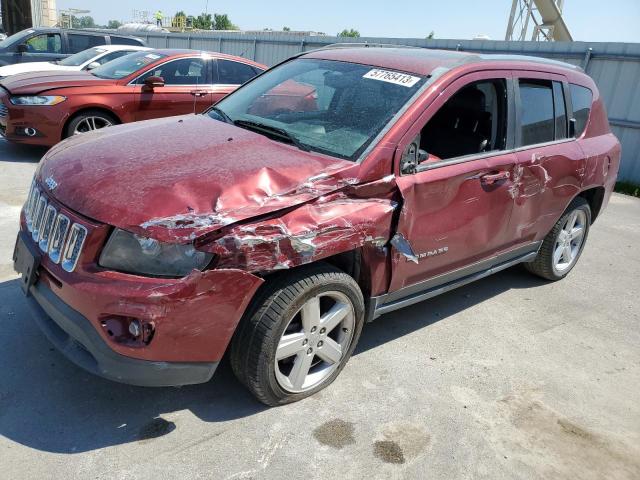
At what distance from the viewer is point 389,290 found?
321 cm

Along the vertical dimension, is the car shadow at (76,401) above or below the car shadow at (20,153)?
above

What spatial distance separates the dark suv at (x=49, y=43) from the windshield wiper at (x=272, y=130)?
32.8 ft

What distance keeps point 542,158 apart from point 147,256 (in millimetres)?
2959

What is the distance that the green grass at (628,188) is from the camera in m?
9.31

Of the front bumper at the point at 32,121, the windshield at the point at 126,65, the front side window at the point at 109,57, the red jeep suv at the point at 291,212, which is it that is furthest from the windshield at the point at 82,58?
the red jeep suv at the point at 291,212

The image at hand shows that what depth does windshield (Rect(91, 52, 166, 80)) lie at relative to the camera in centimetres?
784

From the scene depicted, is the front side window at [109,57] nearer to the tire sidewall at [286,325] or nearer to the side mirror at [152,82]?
the side mirror at [152,82]

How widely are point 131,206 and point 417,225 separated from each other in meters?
1.58

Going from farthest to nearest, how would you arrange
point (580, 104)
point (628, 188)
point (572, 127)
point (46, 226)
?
1. point (628, 188)
2. point (580, 104)
3. point (572, 127)
4. point (46, 226)

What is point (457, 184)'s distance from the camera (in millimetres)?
3322

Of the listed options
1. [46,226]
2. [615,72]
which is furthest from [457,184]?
[615,72]

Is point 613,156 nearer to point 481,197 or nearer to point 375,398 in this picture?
point 481,197

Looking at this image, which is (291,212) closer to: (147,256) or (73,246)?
(147,256)

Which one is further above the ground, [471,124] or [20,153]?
[471,124]
